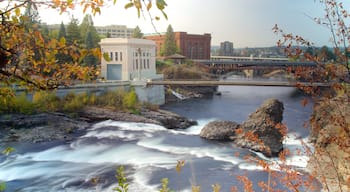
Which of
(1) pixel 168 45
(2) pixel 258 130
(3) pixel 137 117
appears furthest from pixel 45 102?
(1) pixel 168 45

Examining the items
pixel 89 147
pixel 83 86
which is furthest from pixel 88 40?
pixel 89 147

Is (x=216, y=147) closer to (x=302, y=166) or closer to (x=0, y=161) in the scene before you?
(x=302, y=166)

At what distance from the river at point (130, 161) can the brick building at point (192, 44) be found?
161 feet

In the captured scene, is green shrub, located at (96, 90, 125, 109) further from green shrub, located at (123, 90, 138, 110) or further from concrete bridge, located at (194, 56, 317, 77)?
concrete bridge, located at (194, 56, 317, 77)

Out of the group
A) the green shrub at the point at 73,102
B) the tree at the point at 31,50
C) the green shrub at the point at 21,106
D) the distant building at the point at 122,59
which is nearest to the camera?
the tree at the point at 31,50

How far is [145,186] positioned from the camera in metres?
11.2

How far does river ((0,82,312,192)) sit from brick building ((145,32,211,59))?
161ft

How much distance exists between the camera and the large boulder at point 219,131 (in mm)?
18359

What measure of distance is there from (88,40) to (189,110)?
55.6 ft

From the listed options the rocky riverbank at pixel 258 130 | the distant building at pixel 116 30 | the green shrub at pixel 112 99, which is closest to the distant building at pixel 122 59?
the green shrub at pixel 112 99

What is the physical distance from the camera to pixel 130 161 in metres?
14.2

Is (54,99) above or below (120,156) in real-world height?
above

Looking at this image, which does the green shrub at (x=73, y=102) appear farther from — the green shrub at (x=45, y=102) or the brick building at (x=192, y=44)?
the brick building at (x=192, y=44)

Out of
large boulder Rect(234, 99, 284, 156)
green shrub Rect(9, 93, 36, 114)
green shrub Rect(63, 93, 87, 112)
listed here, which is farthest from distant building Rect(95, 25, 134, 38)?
large boulder Rect(234, 99, 284, 156)
